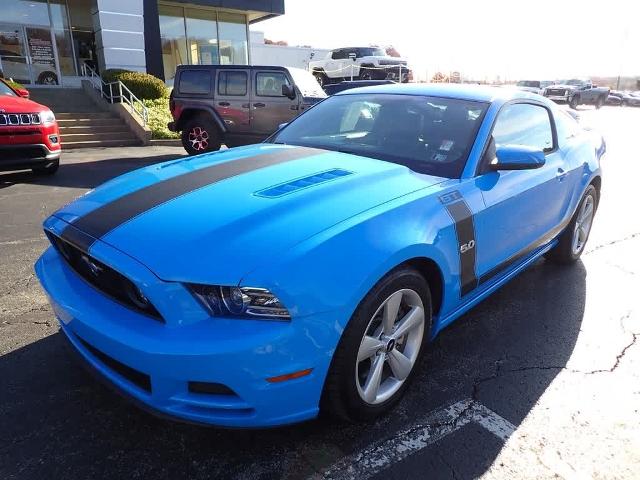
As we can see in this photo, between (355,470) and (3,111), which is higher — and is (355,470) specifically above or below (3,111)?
below

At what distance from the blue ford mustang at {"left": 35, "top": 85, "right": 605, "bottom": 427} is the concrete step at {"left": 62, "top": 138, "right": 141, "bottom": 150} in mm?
10395

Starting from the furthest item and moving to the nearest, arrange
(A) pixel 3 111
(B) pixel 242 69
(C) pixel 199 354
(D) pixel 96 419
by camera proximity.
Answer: (B) pixel 242 69
(A) pixel 3 111
(D) pixel 96 419
(C) pixel 199 354

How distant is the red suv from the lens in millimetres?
6680

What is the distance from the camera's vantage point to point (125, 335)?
1.79 meters

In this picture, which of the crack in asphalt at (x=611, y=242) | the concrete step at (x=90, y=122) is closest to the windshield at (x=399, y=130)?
the crack in asphalt at (x=611, y=242)

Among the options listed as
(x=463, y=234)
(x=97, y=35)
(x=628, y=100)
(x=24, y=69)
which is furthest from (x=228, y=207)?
(x=628, y=100)

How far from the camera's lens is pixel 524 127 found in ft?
11.5

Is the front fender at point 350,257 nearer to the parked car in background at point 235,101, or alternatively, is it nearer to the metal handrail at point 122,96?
the parked car in background at point 235,101

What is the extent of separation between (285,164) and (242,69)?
825 cm

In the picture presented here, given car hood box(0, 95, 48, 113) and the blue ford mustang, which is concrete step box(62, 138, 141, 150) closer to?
car hood box(0, 95, 48, 113)

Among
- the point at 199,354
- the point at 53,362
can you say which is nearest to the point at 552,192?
the point at 199,354

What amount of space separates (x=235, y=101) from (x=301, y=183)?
843 centimetres

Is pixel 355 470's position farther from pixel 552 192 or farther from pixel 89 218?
pixel 552 192

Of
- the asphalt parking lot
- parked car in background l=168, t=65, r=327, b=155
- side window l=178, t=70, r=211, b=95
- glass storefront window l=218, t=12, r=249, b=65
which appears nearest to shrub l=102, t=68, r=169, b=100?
parked car in background l=168, t=65, r=327, b=155
